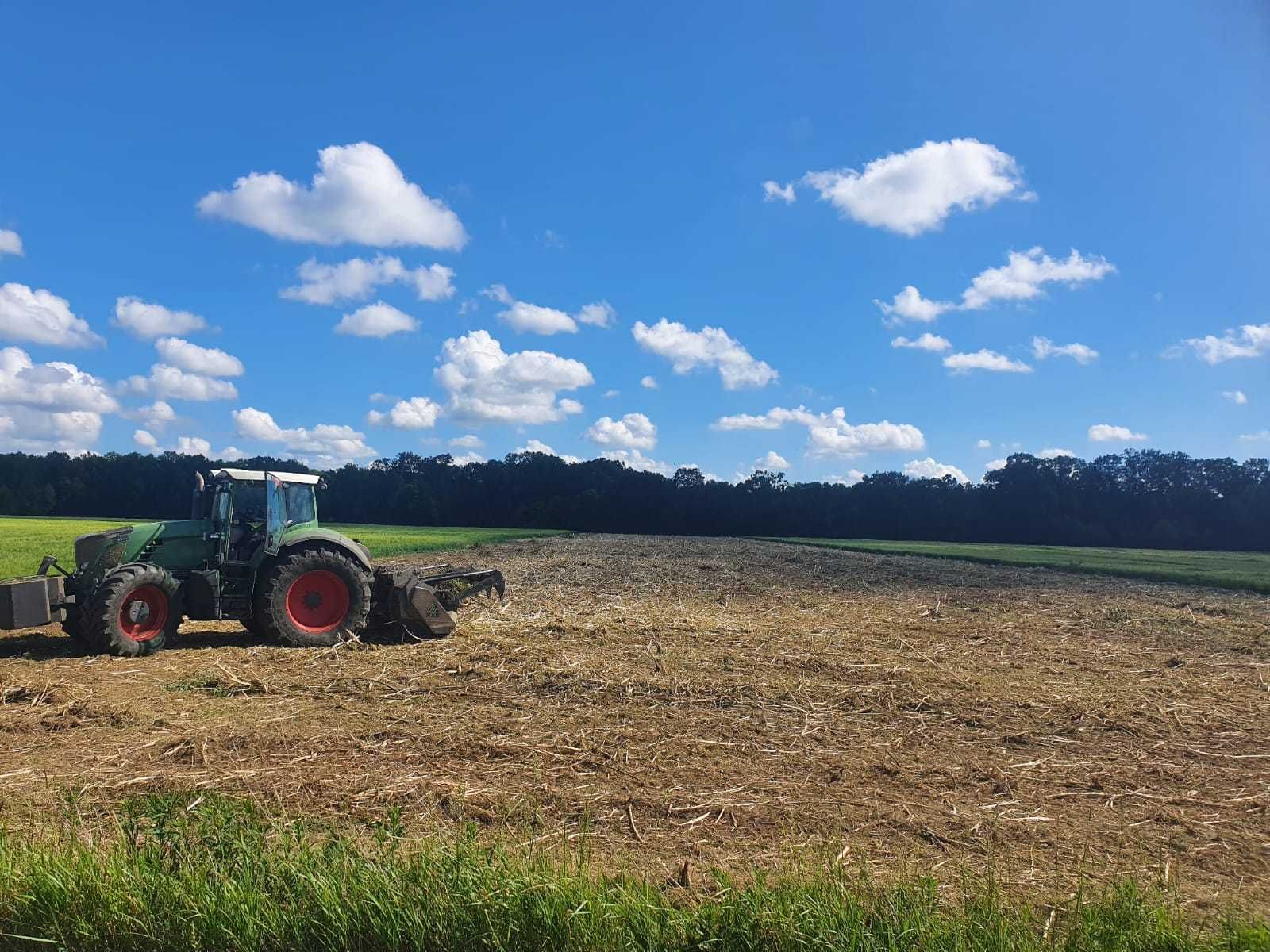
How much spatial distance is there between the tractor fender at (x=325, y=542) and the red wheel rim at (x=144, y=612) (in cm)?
146

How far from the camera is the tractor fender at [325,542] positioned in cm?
1096

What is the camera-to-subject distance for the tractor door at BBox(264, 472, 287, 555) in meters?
11.0

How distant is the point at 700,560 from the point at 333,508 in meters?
58.2

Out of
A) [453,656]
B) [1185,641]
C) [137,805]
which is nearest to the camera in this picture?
[137,805]

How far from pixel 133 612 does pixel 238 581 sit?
1.23m

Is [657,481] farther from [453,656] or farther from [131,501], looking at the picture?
[453,656]

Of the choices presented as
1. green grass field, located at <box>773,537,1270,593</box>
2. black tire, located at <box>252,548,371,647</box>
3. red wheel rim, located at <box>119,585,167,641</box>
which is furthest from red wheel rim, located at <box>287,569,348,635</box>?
green grass field, located at <box>773,537,1270,593</box>

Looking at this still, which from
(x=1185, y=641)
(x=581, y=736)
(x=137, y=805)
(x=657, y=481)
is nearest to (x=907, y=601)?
(x=1185, y=641)

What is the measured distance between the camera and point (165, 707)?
26.1 feet

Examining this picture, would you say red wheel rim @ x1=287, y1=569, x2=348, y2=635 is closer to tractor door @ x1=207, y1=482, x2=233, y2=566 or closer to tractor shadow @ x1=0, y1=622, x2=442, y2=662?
tractor shadow @ x1=0, y1=622, x2=442, y2=662

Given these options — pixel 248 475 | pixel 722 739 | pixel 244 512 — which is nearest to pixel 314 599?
pixel 244 512

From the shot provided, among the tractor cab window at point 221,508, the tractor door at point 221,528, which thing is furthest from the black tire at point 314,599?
the tractor cab window at point 221,508

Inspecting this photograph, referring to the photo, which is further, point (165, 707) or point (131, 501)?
point (131, 501)

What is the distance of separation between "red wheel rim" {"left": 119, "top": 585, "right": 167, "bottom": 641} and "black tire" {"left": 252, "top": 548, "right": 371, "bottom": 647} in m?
1.04
